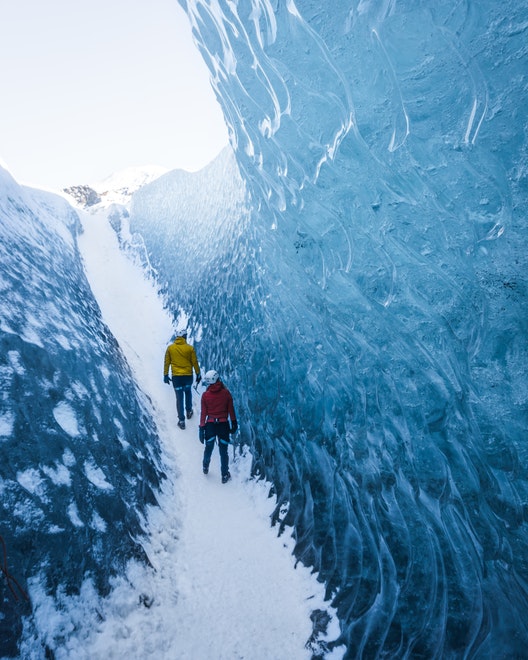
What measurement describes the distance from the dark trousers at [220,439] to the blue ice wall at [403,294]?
0.71m

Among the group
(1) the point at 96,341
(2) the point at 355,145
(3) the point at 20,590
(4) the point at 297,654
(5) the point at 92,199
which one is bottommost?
(4) the point at 297,654

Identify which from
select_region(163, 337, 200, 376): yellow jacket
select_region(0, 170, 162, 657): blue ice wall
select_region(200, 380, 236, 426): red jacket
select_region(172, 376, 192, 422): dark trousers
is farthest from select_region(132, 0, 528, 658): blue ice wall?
select_region(163, 337, 200, 376): yellow jacket

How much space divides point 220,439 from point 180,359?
166cm

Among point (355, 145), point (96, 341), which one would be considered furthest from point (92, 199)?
point (355, 145)

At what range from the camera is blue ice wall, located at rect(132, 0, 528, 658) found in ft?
6.52

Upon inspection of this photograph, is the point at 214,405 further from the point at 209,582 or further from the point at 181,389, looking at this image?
the point at 209,582

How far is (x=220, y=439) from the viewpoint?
436 cm

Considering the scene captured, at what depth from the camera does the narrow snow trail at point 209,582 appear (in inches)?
94.0

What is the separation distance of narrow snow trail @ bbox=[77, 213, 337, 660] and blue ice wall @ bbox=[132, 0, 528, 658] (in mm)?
326

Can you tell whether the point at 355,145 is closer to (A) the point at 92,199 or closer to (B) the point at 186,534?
(B) the point at 186,534

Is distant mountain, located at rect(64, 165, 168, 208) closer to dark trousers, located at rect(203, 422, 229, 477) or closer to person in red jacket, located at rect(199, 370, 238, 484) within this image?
person in red jacket, located at rect(199, 370, 238, 484)

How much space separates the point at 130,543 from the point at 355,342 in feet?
8.57

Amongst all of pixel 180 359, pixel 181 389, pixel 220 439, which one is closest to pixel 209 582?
pixel 220 439

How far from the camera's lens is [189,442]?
510cm
